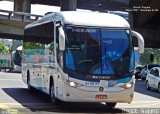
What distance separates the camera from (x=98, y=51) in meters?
14.9

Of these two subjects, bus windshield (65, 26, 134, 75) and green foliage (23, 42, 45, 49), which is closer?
bus windshield (65, 26, 134, 75)

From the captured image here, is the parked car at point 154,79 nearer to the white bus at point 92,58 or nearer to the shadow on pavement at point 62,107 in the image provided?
the shadow on pavement at point 62,107

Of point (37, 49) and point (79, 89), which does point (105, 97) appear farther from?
point (37, 49)

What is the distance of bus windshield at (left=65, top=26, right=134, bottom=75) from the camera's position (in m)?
14.7

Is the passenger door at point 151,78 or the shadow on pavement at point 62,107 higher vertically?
the shadow on pavement at point 62,107

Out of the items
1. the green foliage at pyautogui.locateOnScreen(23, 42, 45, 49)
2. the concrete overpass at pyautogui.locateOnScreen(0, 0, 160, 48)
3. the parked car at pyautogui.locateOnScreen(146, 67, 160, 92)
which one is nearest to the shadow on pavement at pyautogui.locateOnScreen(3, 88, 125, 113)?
the green foliage at pyautogui.locateOnScreen(23, 42, 45, 49)

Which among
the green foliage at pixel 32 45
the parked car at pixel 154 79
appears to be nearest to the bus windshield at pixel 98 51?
the green foliage at pixel 32 45

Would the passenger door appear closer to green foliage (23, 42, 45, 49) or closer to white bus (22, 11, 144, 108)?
green foliage (23, 42, 45, 49)

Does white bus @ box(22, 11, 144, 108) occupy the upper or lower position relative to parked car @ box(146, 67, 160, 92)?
upper

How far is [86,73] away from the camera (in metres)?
14.6

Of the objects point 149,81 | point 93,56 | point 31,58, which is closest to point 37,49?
point 31,58

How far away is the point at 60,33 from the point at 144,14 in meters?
36.4

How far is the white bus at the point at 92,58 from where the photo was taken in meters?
14.5

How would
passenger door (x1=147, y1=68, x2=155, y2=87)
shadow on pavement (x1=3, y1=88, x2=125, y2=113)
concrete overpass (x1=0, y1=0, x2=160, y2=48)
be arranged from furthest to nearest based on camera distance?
concrete overpass (x1=0, y1=0, x2=160, y2=48) < passenger door (x1=147, y1=68, x2=155, y2=87) < shadow on pavement (x1=3, y1=88, x2=125, y2=113)
